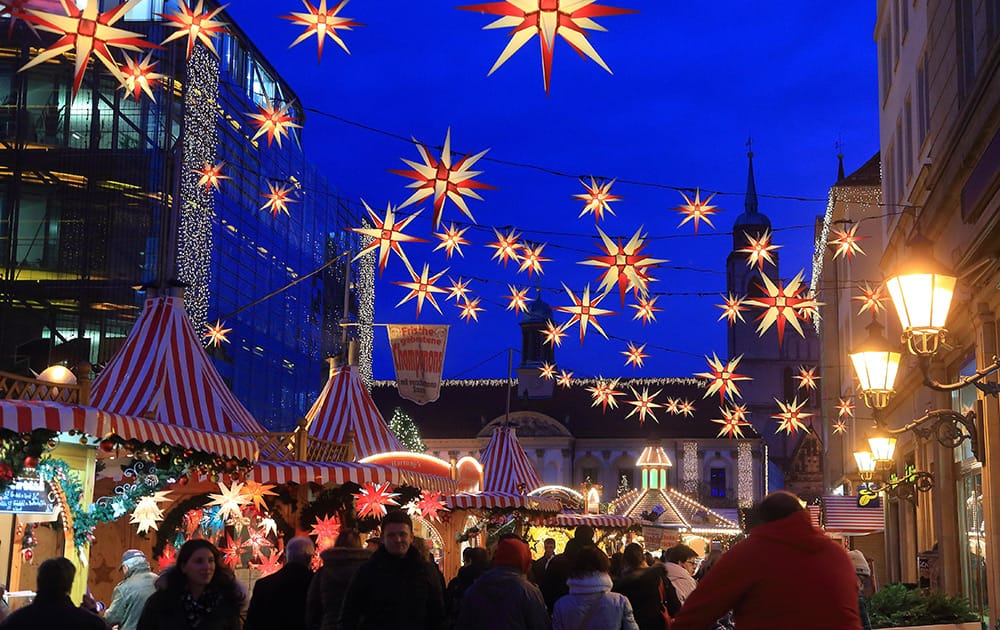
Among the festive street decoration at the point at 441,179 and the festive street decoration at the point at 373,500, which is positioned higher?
the festive street decoration at the point at 441,179

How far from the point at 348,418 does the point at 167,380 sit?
6064 mm

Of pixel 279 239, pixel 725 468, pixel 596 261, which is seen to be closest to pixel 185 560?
pixel 596 261

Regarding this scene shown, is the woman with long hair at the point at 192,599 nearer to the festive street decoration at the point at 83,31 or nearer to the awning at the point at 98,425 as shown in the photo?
the awning at the point at 98,425

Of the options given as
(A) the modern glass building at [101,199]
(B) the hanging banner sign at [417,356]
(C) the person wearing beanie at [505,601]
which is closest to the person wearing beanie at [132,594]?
(C) the person wearing beanie at [505,601]

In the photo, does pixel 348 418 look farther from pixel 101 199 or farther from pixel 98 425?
pixel 101 199

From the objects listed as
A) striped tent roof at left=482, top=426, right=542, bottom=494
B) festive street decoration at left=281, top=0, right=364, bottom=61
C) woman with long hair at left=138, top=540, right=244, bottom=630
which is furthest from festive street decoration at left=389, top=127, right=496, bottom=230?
striped tent roof at left=482, top=426, right=542, bottom=494

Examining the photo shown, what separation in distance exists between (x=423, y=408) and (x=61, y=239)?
55.5 metres

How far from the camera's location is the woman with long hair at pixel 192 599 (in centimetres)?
698

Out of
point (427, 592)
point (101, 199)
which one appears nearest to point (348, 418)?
point (427, 592)

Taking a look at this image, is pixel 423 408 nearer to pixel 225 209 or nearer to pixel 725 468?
pixel 725 468

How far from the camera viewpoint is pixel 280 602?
8.41 m

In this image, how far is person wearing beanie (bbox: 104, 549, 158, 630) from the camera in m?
9.30

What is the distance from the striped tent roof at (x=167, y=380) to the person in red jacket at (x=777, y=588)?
11.0 meters

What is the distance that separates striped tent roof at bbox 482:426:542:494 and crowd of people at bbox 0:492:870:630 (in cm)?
2269
